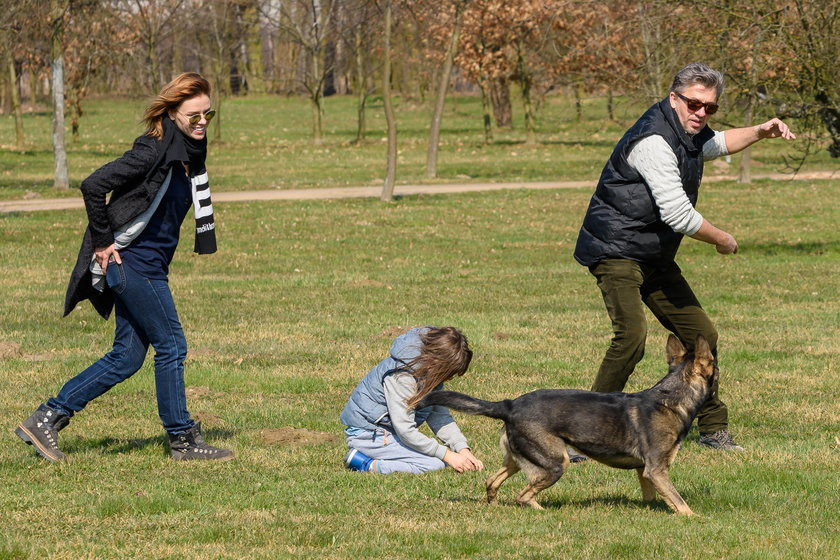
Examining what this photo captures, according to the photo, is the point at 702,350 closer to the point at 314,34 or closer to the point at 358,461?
the point at 358,461

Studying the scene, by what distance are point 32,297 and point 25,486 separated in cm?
811

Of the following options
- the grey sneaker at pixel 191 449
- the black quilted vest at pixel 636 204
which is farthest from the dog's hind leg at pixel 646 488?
the grey sneaker at pixel 191 449

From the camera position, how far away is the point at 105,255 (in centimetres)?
628

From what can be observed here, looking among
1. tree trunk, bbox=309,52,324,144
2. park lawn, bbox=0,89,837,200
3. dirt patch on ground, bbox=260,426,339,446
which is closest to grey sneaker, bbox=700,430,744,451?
dirt patch on ground, bbox=260,426,339,446

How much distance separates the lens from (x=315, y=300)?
13.8m

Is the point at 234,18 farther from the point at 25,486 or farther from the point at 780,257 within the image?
the point at 25,486

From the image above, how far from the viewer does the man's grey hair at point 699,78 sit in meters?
6.32

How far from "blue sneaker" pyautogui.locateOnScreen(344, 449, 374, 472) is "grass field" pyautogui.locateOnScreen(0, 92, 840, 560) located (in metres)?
0.09

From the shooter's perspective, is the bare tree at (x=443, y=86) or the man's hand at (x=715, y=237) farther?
the bare tree at (x=443, y=86)

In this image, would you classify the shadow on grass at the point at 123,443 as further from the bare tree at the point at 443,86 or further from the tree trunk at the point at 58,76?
the bare tree at the point at 443,86

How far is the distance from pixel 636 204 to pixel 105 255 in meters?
2.95

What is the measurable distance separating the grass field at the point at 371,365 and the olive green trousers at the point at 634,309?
2.04ft

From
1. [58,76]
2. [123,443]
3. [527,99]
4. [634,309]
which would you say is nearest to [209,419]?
[123,443]

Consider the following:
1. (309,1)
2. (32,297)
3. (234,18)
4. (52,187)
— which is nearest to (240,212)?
(52,187)
